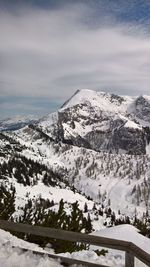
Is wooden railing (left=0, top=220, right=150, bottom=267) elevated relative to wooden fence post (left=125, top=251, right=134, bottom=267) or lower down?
elevated

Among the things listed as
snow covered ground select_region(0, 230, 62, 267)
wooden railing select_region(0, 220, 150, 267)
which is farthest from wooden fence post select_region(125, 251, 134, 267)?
snow covered ground select_region(0, 230, 62, 267)

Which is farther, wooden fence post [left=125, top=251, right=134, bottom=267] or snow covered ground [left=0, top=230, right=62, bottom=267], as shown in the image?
snow covered ground [left=0, top=230, right=62, bottom=267]

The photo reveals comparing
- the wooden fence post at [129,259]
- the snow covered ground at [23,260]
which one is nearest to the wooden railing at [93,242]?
the wooden fence post at [129,259]

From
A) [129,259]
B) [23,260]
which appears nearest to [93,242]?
[129,259]

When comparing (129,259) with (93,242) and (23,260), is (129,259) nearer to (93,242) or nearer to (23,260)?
(93,242)

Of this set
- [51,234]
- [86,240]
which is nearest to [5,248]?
[51,234]

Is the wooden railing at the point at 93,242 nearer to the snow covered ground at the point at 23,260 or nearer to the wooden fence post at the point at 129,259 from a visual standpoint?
the wooden fence post at the point at 129,259

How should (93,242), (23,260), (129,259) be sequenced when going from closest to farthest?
(129,259)
(93,242)
(23,260)

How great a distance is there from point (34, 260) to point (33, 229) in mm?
947

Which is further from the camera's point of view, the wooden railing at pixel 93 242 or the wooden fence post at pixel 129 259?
the wooden fence post at pixel 129 259

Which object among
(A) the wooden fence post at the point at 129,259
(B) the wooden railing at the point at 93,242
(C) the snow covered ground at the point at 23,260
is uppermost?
(B) the wooden railing at the point at 93,242

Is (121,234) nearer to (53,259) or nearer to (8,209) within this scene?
(8,209)

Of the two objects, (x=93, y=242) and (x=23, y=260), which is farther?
(x=23, y=260)

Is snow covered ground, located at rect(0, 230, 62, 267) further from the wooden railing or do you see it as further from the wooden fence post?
the wooden fence post
